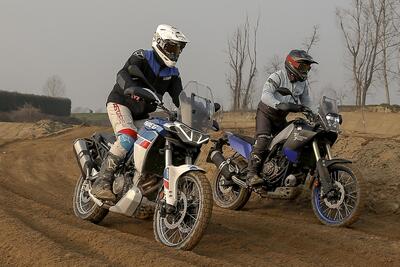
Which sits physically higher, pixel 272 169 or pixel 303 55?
pixel 303 55

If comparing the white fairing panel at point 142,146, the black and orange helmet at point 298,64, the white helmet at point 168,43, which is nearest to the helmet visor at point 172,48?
the white helmet at point 168,43

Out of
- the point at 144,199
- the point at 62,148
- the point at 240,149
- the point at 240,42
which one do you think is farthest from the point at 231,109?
the point at 144,199

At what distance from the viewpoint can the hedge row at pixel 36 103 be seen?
4788 centimetres

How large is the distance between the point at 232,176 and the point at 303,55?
218 centimetres

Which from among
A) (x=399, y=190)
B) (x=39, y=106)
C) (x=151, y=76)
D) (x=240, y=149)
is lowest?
(x=39, y=106)

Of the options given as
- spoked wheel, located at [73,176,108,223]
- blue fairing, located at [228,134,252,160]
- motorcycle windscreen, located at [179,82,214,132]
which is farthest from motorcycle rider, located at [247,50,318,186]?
spoked wheel, located at [73,176,108,223]

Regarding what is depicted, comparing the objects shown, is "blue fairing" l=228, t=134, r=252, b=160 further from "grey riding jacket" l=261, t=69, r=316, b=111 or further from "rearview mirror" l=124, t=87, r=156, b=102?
"rearview mirror" l=124, t=87, r=156, b=102

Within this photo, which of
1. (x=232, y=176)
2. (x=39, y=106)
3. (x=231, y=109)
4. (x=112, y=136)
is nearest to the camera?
(x=112, y=136)

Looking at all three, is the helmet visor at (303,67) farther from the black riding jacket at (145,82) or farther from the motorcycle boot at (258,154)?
the black riding jacket at (145,82)

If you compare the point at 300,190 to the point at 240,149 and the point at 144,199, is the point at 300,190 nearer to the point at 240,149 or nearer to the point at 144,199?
the point at 240,149

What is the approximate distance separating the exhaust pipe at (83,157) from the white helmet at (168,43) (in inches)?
71.1

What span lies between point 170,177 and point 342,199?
9.18ft

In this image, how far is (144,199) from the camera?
19.2ft

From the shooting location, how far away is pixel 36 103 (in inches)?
2016
